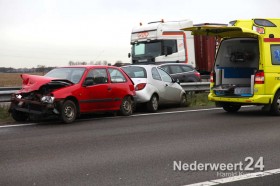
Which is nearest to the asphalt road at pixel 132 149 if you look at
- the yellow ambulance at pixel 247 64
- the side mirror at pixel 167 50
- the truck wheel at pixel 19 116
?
the yellow ambulance at pixel 247 64

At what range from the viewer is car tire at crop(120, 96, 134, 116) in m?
13.6

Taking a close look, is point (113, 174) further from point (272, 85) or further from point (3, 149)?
point (272, 85)

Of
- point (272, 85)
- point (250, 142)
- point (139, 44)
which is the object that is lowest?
point (250, 142)

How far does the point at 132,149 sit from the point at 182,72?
13.0 meters

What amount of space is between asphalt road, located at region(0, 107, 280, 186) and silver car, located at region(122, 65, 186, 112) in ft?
5.51

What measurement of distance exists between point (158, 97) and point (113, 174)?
8.75 metres

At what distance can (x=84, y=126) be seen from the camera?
11.4 m

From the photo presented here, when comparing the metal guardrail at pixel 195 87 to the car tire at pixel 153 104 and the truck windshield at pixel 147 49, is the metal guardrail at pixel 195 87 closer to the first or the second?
the car tire at pixel 153 104

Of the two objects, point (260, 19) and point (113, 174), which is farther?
point (260, 19)

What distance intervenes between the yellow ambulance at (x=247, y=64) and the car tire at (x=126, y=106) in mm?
2413

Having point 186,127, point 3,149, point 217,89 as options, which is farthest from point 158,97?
point 3,149

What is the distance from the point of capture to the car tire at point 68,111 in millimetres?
11673

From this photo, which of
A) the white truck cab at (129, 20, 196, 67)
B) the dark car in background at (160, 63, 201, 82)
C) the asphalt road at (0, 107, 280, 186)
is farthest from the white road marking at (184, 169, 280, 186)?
the white truck cab at (129, 20, 196, 67)

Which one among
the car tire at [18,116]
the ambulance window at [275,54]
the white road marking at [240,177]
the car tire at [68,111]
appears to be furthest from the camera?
the ambulance window at [275,54]
